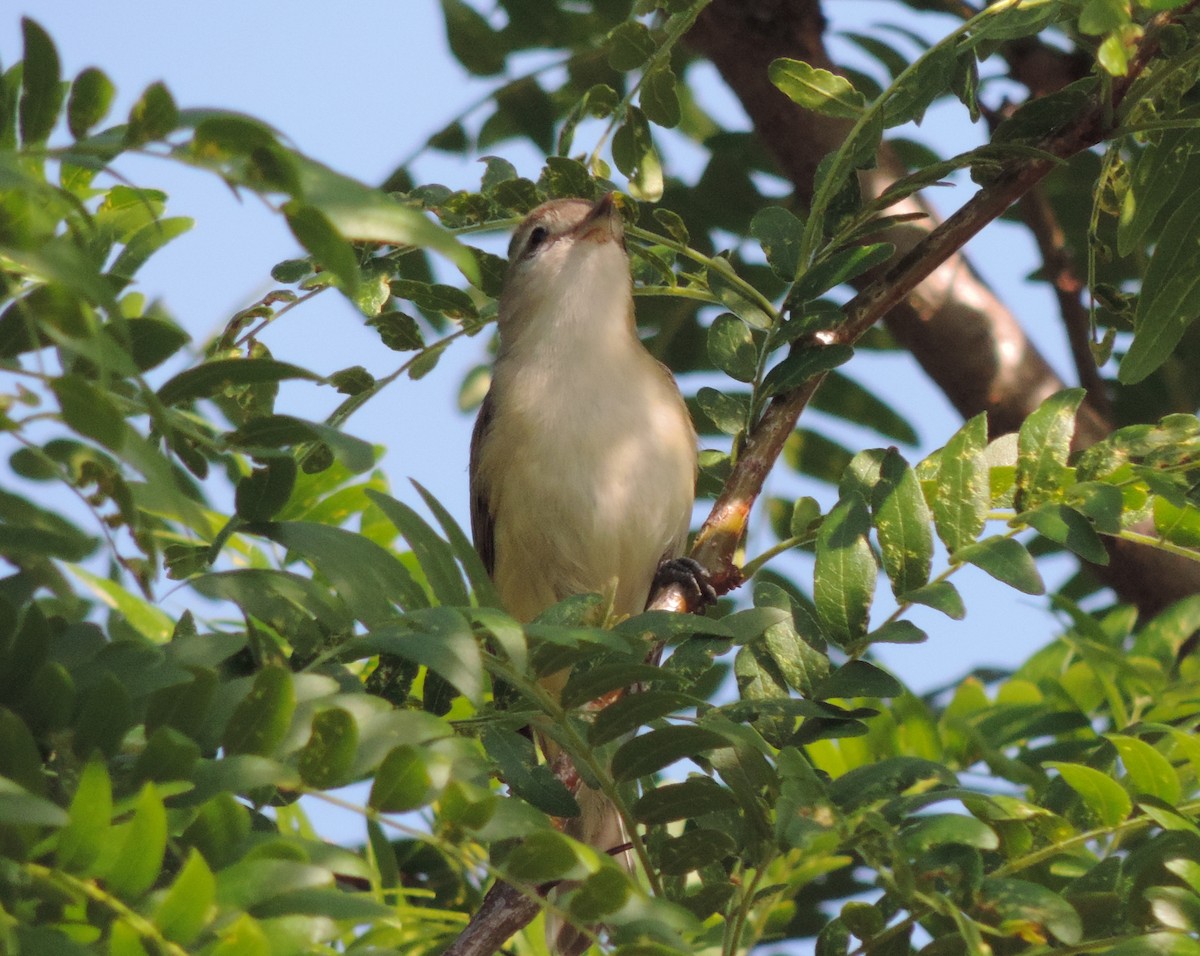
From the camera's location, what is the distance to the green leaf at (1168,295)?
8.91 feet

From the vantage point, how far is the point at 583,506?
4293mm

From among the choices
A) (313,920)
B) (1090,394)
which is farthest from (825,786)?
(1090,394)

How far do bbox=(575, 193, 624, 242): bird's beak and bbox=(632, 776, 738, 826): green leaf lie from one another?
1.96 m

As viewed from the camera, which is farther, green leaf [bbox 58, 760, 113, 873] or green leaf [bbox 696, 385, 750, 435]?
green leaf [bbox 696, 385, 750, 435]

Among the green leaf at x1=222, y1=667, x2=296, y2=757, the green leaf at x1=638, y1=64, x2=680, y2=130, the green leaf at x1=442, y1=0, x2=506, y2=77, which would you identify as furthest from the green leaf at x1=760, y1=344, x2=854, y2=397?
the green leaf at x1=442, y1=0, x2=506, y2=77

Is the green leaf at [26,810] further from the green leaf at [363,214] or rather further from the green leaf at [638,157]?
the green leaf at [638,157]

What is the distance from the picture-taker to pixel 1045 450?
7.92 feet

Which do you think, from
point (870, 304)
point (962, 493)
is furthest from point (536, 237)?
point (962, 493)

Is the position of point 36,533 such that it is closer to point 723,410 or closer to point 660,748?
point 660,748

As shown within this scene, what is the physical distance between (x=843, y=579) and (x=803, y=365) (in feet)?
2.45

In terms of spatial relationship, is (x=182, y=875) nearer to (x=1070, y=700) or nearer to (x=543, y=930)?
(x=543, y=930)

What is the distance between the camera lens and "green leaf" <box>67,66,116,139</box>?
5.42 feet

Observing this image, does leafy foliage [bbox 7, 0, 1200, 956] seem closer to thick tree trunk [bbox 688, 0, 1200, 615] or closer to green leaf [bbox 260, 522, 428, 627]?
green leaf [bbox 260, 522, 428, 627]

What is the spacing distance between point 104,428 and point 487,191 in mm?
1878
